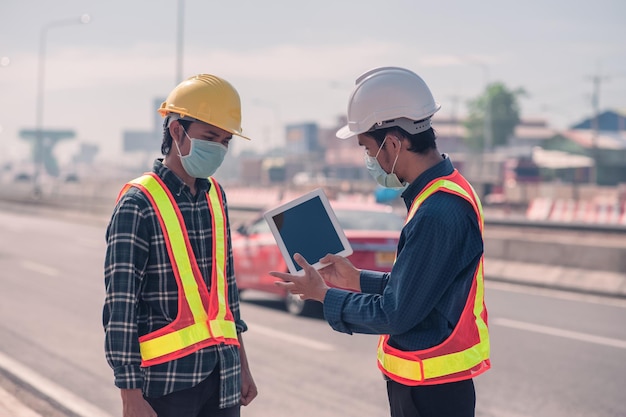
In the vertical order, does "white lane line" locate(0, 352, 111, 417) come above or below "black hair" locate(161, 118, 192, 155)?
below

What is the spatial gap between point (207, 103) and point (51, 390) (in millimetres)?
5056

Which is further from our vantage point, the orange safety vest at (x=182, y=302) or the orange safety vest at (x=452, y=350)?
the orange safety vest at (x=182, y=302)

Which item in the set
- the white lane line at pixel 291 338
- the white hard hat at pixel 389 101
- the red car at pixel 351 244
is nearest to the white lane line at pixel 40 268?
the red car at pixel 351 244

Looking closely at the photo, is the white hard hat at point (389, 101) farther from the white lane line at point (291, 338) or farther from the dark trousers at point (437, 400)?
the white lane line at point (291, 338)

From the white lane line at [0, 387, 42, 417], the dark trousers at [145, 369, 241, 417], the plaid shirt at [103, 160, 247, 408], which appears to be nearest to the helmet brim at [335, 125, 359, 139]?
the plaid shirt at [103, 160, 247, 408]

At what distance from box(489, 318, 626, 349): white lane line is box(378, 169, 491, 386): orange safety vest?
314 inches

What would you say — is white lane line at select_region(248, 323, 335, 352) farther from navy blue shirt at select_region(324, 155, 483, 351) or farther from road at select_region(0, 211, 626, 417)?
navy blue shirt at select_region(324, 155, 483, 351)

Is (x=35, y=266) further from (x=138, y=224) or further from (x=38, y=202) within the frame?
(x=38, y=202)

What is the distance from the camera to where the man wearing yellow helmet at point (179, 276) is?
3.41 m

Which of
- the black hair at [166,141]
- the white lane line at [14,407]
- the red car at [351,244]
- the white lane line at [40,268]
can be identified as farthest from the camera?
the white lane line at [40,268]

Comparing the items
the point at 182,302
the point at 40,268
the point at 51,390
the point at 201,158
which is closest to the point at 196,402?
the point at 182,302

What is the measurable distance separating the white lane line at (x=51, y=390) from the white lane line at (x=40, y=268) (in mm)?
8003

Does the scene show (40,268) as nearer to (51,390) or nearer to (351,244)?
(351,244)

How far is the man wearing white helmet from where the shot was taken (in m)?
3.01
